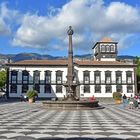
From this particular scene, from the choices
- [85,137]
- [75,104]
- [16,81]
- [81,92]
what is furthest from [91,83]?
[85,137]

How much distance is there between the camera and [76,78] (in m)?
77.0

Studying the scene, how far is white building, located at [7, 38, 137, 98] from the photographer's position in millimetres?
76375

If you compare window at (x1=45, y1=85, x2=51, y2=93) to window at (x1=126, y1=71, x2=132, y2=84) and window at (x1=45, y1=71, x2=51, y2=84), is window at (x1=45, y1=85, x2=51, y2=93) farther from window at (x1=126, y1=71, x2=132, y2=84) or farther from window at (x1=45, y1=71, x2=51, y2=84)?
window at (x1=126, y1=71, x2=132, y2=84)

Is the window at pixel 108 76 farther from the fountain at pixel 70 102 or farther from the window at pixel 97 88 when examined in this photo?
the fountain at pixel 70 102

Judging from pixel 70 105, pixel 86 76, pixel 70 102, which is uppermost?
pixel 86 76

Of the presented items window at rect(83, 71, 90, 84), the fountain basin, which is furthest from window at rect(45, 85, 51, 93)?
the fountain basin

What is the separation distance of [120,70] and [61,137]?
6812 centimetres

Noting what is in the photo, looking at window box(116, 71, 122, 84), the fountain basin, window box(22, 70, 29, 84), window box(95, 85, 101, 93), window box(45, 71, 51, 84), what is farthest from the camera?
window box(116, 71, 122, 84)

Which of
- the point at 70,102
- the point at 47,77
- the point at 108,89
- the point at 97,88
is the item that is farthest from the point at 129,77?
the point at 70,102

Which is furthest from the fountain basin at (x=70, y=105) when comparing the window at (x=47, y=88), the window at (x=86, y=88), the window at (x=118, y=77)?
the window at (x=118, y=77)

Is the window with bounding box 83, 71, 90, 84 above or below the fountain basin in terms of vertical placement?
above

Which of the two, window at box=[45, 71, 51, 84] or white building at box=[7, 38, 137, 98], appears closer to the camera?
white building at box=[7, 38, 137, 98]

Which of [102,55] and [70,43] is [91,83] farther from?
[70,43]

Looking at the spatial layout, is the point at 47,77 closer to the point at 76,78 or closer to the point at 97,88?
the point at 76,78
